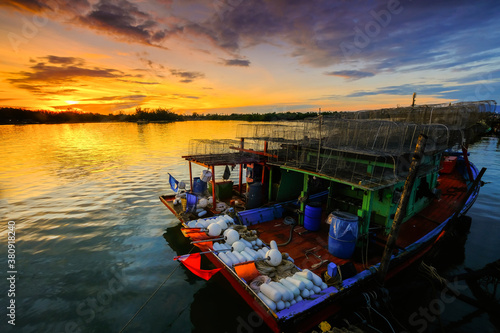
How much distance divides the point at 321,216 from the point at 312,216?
70.7 inches

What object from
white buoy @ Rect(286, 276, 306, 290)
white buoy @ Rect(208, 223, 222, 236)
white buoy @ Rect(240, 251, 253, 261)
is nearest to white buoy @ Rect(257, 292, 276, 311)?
white buoy @ Rect(286, 276, 306, 290)

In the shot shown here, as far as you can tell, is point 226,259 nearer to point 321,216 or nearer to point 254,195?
point 254,195

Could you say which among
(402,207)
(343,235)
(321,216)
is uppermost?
(402,207)

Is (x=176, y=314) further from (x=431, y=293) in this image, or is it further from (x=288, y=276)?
(x=431, y=293)

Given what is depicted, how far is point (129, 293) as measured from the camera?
9414 millimetres

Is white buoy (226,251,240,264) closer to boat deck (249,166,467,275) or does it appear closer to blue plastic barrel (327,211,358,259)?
boat deck (249,166,467,275)

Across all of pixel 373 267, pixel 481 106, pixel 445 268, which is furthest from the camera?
pixel 481 106

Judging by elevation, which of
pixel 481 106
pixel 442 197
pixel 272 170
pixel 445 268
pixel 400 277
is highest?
pixel 481 106

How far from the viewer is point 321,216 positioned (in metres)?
12.3

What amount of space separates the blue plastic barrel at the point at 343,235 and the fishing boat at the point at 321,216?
0.04 meters

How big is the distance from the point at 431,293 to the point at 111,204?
2128 centimetres

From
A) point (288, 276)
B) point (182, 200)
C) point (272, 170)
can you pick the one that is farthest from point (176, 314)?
point (272, 170)

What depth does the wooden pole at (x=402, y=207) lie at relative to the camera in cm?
687

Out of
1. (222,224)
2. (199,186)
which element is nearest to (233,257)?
(222,224)
